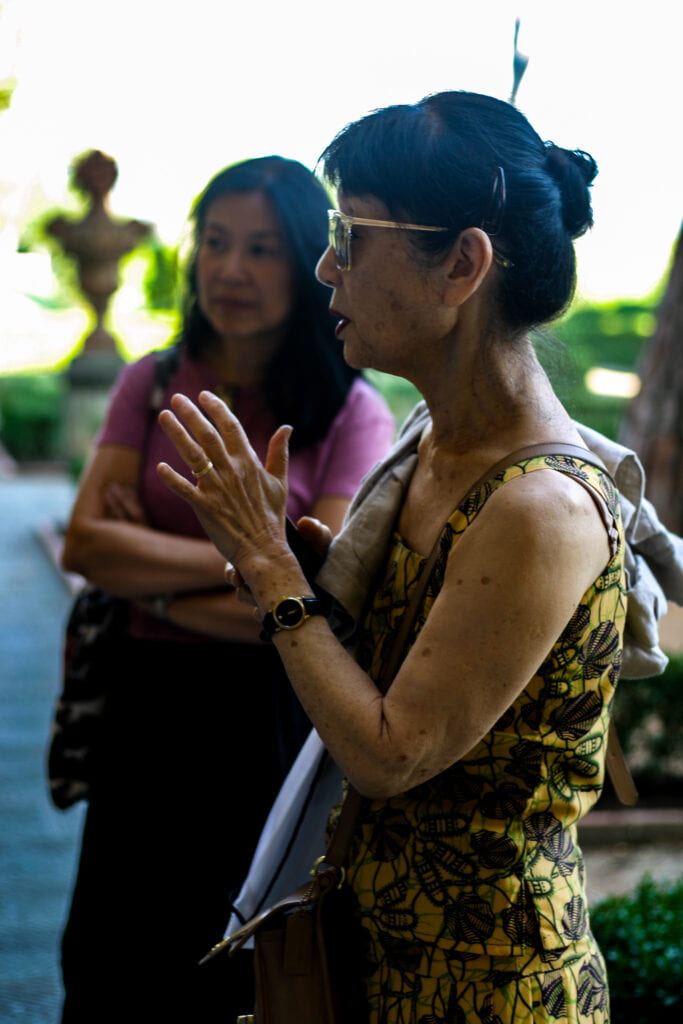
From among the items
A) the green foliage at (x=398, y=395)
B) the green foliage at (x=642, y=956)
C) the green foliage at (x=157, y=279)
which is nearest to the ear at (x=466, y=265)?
the green foliage at (x=642, y=956)

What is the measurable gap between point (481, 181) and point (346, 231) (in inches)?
8.0

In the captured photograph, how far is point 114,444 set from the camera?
258 centimetres

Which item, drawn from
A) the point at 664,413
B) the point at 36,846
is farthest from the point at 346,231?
the point at 664,413

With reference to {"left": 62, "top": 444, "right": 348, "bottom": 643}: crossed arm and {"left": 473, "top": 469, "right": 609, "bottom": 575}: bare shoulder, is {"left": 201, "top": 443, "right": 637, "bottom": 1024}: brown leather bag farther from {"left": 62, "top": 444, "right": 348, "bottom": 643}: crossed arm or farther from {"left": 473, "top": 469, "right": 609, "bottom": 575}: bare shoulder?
{"left": 62, "top": 444, "right": 348, "bottom": 643}: crossed arm

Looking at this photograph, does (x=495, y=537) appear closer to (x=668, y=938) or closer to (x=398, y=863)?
(x=398, y=863)

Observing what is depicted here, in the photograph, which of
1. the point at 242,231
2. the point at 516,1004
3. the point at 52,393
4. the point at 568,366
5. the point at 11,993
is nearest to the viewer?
the point at 516,1004

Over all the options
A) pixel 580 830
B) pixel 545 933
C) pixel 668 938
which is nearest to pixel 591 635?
pixel 545 933

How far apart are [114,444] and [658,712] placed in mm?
3258

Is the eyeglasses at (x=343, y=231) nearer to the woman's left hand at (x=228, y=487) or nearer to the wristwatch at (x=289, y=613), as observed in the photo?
the woman's left hand at (x=228, y=487)

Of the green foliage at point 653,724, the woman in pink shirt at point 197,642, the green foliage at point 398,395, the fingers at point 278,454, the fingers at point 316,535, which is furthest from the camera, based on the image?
the green foliage at point 398,395

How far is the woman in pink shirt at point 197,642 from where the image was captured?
2.42 m

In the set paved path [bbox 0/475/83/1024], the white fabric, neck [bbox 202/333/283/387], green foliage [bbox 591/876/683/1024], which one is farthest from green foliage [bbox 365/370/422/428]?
the white fabric

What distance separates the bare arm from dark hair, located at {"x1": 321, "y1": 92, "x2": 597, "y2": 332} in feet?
1.00

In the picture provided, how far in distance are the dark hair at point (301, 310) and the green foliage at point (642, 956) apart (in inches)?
56.7
